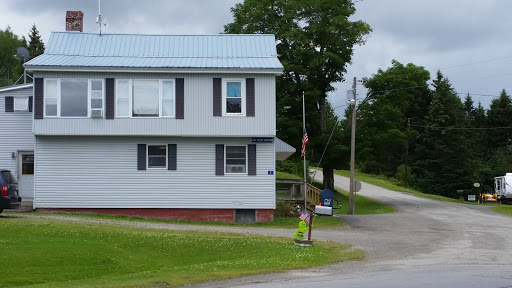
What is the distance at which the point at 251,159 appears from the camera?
2902cm

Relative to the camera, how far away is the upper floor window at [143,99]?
28547 mm

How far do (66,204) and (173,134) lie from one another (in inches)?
214

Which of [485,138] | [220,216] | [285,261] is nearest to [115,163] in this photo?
[220,216]

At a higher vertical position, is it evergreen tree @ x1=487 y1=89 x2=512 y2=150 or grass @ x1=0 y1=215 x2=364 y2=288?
evergreen tree @ x1=487 y1=89 x2=512 y2=150

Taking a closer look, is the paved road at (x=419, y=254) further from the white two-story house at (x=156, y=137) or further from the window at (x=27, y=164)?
the window at (x=27, y=164)

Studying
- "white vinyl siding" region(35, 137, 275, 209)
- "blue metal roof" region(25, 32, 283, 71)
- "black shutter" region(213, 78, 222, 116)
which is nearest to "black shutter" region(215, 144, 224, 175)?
"white vinyl siding" region(35, 137, 275, 209)

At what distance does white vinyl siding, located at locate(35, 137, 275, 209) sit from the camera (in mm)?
28625

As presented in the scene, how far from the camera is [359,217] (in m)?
34.0

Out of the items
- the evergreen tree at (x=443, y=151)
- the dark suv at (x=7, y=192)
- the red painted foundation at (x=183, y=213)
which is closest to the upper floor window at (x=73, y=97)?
the red painted foundation at (x=183, y=213)

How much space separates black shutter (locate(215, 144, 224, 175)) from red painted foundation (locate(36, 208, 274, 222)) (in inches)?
66.9

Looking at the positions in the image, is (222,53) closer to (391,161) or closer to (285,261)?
(285,261)

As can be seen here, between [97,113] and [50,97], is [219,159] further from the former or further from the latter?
[50,97]

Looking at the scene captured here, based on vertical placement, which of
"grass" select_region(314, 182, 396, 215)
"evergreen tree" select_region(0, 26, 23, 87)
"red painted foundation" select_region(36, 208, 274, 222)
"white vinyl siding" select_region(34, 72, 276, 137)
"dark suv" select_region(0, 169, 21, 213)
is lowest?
"grass" select_region(314, 182, 396, 215)

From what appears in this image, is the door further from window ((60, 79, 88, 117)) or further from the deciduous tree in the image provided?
the deciduous tree
